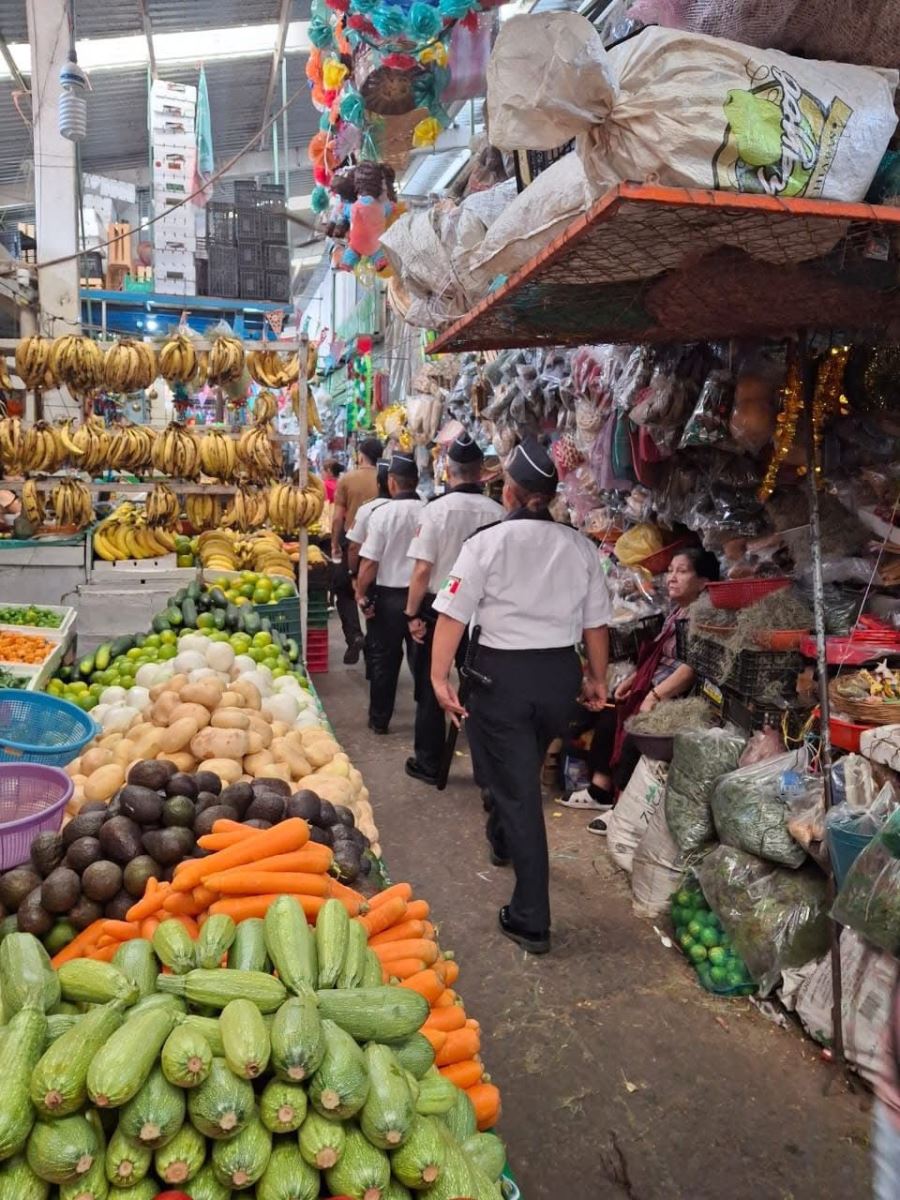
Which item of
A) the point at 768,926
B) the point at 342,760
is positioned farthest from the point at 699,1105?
the point at 342,760

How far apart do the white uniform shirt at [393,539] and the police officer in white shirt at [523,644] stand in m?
2.69

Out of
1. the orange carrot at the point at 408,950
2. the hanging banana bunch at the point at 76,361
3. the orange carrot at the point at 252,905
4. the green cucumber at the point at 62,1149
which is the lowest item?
the orange carrot at the point at 408,950

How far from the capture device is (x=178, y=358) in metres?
5.64

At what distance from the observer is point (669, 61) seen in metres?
1.89

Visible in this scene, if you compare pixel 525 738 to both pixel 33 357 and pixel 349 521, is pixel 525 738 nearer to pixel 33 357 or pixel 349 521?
pixel 33 357

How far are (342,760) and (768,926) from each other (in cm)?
170

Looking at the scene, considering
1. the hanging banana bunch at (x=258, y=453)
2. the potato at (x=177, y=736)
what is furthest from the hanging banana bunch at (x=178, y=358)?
the potato at (x=177, y=736)

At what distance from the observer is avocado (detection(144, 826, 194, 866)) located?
214cm

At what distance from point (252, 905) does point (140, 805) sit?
57cm

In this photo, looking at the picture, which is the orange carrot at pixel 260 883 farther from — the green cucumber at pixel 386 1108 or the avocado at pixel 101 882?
the green cucumber at pixel 386 1108

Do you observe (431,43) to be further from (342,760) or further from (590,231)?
(342,760)

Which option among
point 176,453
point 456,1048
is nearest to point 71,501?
point 176,453

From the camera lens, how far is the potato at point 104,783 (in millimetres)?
2768

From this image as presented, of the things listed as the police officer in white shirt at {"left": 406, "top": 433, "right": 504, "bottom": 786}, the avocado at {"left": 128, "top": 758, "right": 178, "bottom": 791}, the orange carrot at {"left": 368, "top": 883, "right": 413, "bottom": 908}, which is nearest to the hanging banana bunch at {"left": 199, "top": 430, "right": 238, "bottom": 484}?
the police officer in white shirt at {"left": 406, "top": 433, "right": 504, "bottom": 786}
